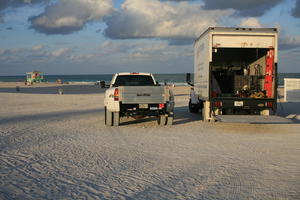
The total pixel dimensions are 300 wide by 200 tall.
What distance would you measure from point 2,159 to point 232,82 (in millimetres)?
10862

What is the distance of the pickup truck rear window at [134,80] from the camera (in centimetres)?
1276

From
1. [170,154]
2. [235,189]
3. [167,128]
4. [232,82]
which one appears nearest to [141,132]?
[167,128]

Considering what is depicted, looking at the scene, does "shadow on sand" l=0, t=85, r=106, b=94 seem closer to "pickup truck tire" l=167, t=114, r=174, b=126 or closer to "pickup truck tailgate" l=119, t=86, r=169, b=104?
"pickup truck tire" l=167, t=114, r=174, b=126

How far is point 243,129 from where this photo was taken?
1099 centimetres

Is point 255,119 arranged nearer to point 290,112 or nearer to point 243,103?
point 243,103

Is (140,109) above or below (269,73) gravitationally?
below

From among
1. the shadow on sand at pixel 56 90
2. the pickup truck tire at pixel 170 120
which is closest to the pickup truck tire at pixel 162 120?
the pickup truck tire at pixel 170 120

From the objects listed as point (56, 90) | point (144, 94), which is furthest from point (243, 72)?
point (56, 90)

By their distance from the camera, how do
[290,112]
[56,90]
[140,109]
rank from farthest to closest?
[56,90] → [290,112] → [140,109]

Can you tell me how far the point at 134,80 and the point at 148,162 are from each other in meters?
6.70

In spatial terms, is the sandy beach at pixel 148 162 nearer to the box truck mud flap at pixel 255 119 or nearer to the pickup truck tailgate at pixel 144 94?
the box truck mud flap at pixel 255 119

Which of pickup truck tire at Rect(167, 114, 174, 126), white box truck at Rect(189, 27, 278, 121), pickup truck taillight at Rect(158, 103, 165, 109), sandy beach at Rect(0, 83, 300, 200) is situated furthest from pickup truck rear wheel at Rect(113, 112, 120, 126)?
white box truck at Rect(189, 27, 278, 121)

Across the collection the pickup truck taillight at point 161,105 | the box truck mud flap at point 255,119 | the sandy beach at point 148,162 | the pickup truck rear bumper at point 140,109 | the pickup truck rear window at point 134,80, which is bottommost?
the sandy beach at point 148,162

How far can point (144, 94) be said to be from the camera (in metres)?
10.8
